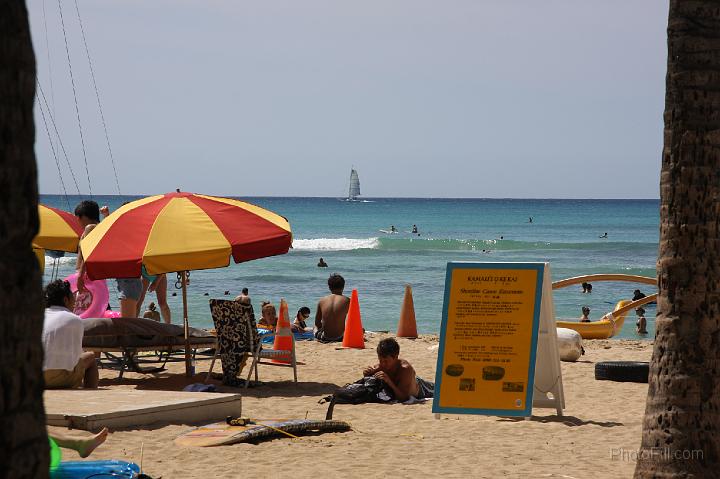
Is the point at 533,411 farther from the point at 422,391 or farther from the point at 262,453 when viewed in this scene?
the point at 262,453

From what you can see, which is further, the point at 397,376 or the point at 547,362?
the point at 397,376

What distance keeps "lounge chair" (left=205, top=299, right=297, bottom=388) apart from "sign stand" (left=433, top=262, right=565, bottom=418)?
2.20m

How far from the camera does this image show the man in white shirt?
26.9ft

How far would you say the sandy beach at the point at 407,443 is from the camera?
632 cm

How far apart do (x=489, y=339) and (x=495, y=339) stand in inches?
1.9

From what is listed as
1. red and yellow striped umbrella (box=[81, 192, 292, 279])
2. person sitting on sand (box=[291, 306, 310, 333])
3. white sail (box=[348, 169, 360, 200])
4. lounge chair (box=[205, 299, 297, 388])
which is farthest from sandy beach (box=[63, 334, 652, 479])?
white sail (box=[348, 169, 360, 200])

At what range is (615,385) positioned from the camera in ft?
34.6

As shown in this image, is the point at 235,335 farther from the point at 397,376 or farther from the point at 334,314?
the point at 334,314

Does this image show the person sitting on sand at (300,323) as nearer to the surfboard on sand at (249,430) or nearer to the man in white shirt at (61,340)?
the man in white shirt at (61,340)

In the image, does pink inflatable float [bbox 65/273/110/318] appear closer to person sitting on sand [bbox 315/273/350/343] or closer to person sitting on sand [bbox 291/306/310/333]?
person sitting on sand [bbox 315/273/350/343]

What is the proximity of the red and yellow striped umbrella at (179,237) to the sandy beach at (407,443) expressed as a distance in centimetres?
138

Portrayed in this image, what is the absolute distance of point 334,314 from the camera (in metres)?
14.4

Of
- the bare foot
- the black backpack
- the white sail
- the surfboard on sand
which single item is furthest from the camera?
the white sail

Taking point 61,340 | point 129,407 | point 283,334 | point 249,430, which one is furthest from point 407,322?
point 249,430
